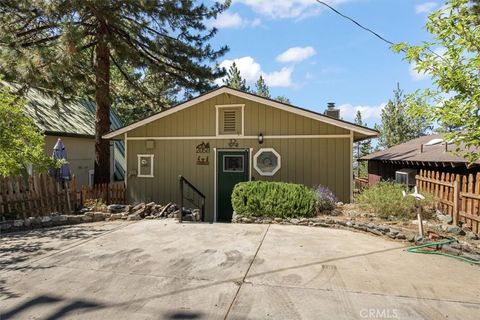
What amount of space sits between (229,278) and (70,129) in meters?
12.2

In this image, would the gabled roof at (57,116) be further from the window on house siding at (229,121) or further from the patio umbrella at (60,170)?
the window on house siding at (229,121)

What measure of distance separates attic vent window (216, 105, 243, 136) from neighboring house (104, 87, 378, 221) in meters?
0.03

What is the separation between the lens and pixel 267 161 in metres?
10.5

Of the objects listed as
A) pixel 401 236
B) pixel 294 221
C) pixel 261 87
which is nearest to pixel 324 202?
pixel 294 221

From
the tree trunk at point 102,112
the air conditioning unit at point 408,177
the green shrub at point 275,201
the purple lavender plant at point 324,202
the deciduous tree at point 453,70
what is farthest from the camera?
the air conditioning unit at point 408,177

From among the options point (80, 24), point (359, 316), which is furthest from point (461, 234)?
point (80, 24)

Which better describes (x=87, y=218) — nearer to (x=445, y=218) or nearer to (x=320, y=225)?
(x=320, y=225)

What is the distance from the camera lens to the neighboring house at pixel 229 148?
32.9ft

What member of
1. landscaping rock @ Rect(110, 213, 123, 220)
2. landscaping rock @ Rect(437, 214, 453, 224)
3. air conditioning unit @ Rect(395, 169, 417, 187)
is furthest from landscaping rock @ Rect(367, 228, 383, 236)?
air conditioning unit @ Rect(395, 169, 417, 187)

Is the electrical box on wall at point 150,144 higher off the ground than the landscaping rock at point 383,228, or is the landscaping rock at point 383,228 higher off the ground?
the electrical box on wall at point 150,144

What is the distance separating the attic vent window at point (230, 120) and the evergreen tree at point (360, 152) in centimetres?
1537

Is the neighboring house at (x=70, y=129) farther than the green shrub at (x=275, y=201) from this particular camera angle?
Yes

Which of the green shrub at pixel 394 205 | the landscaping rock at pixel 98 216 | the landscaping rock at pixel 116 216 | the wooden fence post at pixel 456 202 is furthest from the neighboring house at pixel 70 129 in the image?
the wooden fence post at pixel 456 202

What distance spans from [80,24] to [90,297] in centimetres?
991
